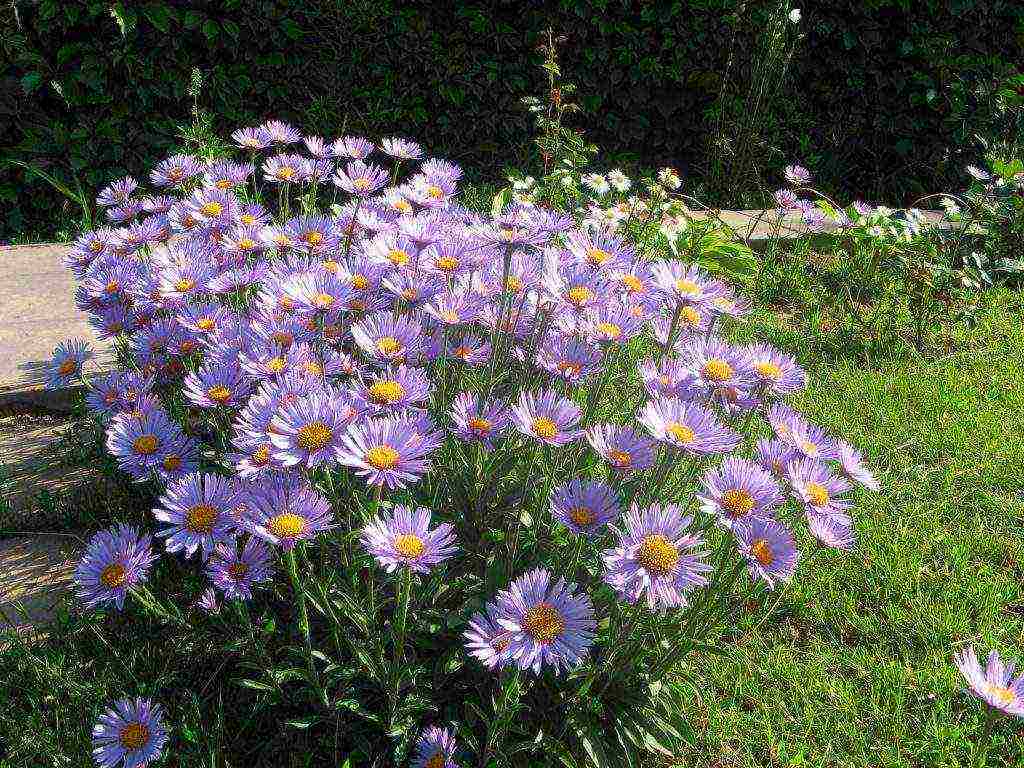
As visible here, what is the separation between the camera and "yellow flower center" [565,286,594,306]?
181cm

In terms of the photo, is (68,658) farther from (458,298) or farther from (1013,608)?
(1013,608)

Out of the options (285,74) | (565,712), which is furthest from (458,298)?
(285,74)

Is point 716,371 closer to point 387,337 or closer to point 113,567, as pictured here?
point 387,337

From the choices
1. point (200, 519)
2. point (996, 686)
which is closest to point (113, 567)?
point (200, 519)

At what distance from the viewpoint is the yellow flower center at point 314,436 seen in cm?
146

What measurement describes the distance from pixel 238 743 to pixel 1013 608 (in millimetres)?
2082

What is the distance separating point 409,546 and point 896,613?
1.56 metres

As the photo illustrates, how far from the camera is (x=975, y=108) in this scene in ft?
16.9

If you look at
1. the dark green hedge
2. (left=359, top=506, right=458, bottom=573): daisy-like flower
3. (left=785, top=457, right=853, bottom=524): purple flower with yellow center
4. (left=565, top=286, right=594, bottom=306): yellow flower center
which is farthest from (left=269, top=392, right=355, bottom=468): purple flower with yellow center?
the dark green hedge

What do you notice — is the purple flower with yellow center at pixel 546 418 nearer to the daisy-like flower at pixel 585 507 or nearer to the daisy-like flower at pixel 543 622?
the daisy-like flower at pixel 585 507

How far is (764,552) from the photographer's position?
143cm

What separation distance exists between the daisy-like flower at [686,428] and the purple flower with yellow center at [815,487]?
12 cm

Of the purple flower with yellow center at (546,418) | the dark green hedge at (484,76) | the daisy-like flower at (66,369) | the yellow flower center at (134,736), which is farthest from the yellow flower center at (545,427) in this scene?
the dark green hedge at (484,76)

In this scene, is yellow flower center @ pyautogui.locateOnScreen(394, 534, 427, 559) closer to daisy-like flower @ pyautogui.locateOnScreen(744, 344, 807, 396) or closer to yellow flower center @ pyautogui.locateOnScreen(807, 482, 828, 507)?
yellow flower center @ pyautogui.locateOnScreen(807, 482, 828, 507)
